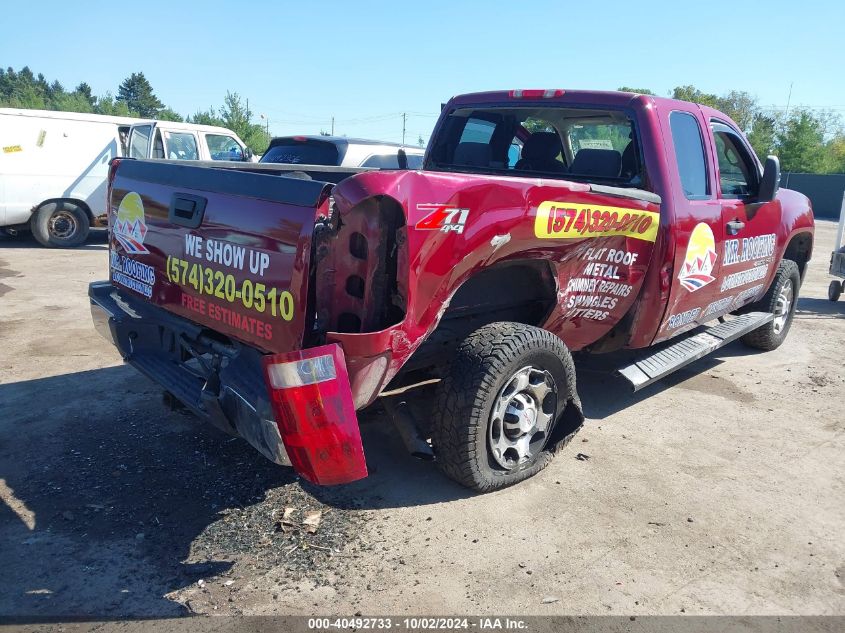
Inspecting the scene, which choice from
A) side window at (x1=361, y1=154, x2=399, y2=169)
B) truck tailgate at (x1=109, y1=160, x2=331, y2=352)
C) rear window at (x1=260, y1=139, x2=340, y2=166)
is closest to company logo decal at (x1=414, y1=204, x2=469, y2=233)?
truck tailgate at (x1=109, y1=160, x2=331, y2=352)

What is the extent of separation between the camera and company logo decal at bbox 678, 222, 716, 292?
4.44 meters

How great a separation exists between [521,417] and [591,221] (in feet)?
3.62

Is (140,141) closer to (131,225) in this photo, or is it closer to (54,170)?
(54,170)

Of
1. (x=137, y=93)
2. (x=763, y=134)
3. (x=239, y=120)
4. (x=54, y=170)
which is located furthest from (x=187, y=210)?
(x=137, y=93)

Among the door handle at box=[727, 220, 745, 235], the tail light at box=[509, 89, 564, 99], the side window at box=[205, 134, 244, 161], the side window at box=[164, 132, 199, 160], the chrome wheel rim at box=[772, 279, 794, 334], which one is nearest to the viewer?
the tail light at box=[509, 89, 564, 99]

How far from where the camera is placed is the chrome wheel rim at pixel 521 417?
3.52 m

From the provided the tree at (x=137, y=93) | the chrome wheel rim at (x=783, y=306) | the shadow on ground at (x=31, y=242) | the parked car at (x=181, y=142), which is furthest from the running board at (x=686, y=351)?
the tree at (x=137, y=93)

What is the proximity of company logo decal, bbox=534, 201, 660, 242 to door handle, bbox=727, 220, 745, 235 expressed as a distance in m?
1.11

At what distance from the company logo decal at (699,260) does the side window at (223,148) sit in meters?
9.85

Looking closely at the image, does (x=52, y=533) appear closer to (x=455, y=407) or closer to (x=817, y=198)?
(x=455, y=407)

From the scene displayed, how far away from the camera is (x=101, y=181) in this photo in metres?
12.1

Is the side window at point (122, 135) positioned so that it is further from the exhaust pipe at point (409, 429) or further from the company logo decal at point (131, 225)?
the exhaust pipe at point (409, 429)

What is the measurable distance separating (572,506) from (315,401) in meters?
1.66

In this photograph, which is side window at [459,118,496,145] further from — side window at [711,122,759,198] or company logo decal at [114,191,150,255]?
company logo decal at [114,191,150,255]
